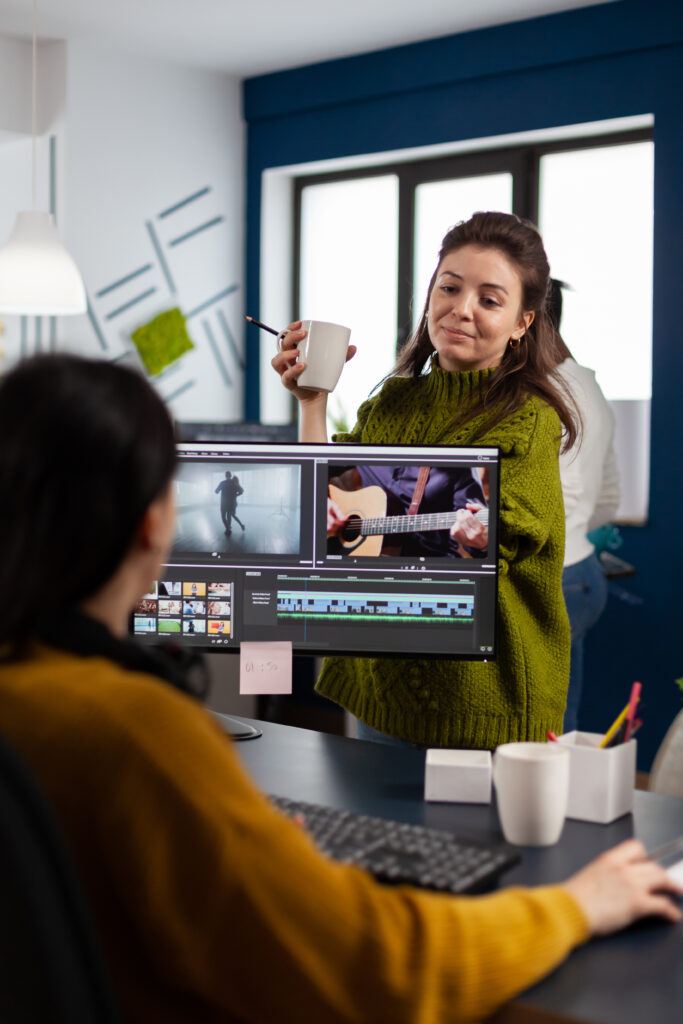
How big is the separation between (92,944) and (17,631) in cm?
22

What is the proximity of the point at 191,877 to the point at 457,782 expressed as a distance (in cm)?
71

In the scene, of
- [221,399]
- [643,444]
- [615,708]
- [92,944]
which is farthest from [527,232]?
[221,399]

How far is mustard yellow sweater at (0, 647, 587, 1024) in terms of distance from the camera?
2.40ft

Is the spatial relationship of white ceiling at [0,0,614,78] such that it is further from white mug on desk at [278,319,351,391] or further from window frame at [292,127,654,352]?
white mug on desk at [278,319,351,391]

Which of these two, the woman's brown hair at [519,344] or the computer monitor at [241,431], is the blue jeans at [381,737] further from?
the computer monitor at [241,431]

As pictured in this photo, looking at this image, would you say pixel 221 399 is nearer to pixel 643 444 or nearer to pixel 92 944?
pixel 643 444

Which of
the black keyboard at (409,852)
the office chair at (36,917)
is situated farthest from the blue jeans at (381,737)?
the office chair at (36,917)

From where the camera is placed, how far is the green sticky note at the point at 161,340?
480cm

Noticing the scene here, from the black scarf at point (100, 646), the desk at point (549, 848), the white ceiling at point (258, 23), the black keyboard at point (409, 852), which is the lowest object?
the desk at point (549, 848)

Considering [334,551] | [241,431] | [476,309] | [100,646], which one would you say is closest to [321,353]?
[476,309]

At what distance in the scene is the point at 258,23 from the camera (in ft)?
14.1

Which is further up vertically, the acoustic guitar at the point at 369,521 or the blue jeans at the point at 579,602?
the acoustic guitar at the point at 369,521

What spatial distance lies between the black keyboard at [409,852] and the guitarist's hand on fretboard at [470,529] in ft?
1.73

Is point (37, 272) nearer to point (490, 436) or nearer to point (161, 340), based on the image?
point (161, 340)
